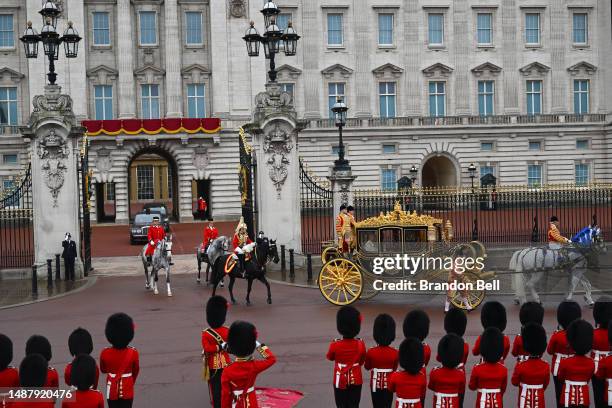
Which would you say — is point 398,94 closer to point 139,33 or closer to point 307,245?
point 139,33

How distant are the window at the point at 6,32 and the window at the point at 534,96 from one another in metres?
29.6

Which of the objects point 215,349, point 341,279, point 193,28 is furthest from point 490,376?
point 193,28

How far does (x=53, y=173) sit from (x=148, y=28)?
86.4 ft

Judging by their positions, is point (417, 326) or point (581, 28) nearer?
point (417, 326)

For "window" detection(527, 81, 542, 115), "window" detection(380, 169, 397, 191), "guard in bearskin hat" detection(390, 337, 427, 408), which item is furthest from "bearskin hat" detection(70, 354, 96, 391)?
"window" detection(527, 81, 542, 115)

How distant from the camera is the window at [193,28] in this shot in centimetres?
4581

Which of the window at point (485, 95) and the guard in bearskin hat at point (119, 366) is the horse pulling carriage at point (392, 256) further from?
the window at point (485, 95)

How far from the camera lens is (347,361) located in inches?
348

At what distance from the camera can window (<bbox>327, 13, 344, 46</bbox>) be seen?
47938mm

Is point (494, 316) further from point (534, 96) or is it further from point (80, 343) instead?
point (534, 96)

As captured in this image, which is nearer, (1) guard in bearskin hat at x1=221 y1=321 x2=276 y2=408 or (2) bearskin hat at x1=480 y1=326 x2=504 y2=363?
(1) guard in bearskin hat at x1=221 y1=321 x2=276 y2=408

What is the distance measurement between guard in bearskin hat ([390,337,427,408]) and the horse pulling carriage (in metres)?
7.13

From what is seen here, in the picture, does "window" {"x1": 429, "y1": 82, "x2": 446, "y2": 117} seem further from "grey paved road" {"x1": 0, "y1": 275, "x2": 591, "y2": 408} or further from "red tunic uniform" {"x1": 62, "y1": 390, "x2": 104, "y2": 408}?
"red tunic uniform" {"x1": 62, "y1": 390, "x2": 104, "y2": 408}

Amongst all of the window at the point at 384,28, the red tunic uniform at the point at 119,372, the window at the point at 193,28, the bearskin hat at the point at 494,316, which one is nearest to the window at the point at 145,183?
the window at the point at 193,28
